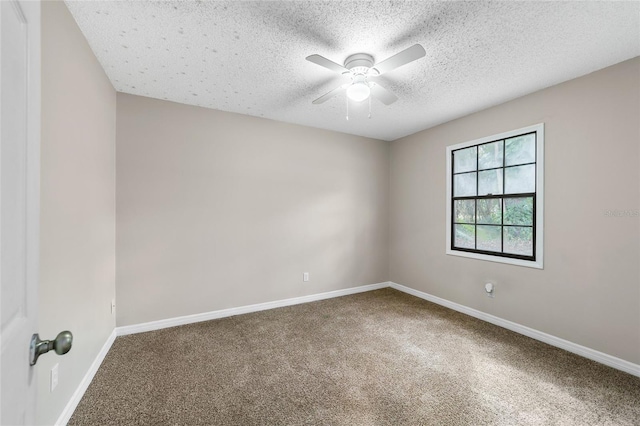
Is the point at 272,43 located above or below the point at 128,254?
above

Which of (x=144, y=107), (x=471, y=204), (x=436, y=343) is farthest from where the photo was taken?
(x=471, y=204)

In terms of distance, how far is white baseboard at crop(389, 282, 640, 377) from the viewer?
2.31 m

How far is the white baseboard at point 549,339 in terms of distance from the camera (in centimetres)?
231

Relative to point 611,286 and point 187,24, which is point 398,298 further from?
point 187,24

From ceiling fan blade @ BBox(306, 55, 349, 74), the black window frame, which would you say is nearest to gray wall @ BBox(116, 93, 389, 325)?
the black window frame

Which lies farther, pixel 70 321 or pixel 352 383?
pixel 352 383

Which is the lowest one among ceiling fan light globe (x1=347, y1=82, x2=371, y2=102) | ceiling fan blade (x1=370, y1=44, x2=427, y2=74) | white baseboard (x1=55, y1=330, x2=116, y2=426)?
white baseboard (x1=55, y1=330, x2=116, y2=426)

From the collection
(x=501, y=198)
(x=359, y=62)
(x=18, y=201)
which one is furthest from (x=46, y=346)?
(x=501, y=198)

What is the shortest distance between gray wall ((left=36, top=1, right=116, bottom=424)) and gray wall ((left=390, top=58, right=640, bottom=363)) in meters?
3.94

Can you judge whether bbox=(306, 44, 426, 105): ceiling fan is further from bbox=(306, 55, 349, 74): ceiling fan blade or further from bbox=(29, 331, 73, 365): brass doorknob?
bbox=(29, 331, 73, 365): brass doorknob

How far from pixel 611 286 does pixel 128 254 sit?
4.57 meters

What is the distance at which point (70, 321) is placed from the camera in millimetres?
1807

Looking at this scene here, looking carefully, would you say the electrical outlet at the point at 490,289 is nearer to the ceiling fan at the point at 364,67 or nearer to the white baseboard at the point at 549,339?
the white baseboard at the point at 549,339

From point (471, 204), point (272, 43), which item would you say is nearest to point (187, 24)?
point (272, 43)
